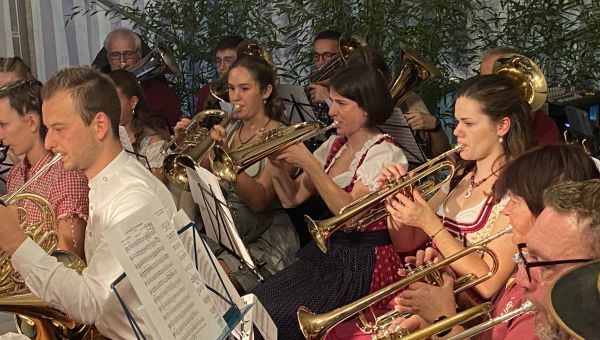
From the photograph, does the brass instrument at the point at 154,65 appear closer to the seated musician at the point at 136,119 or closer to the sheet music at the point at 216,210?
the seated musician at the point at 136,119

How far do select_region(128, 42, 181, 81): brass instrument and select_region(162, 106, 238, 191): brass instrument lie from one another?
1.52 metres

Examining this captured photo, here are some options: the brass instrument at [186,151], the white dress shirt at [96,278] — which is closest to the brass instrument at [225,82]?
the brass instrument at [186,151]

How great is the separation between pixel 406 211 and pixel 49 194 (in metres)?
1.43

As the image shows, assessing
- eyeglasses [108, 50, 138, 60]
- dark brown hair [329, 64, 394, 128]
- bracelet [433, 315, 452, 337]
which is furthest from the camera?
eyeglasses [108, 50, 138, 60]

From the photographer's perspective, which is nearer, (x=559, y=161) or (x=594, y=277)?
(x=594, y=277)

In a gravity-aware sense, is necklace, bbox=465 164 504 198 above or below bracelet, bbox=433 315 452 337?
above

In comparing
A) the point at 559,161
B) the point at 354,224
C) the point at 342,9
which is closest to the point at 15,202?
the point at 354,224

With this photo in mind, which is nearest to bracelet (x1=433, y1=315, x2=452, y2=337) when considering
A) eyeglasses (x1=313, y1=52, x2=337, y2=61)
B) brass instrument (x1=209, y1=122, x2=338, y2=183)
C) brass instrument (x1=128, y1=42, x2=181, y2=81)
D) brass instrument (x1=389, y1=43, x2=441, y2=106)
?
brass instrument (x1=209, y1=122, x2=338, y2=183)

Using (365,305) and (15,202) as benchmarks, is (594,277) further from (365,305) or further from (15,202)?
(15,202)

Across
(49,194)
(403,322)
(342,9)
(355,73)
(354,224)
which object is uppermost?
(342,9)

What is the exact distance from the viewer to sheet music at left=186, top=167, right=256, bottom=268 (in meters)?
3.63

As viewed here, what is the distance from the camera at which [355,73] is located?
4199mm

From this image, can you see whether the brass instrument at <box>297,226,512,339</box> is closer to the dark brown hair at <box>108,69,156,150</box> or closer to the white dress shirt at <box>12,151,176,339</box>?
the white dress shirt at <box>12,151,176,339</box>

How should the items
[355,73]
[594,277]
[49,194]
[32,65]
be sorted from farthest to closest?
[32,65], [355,73], [49,194], [594,277]
